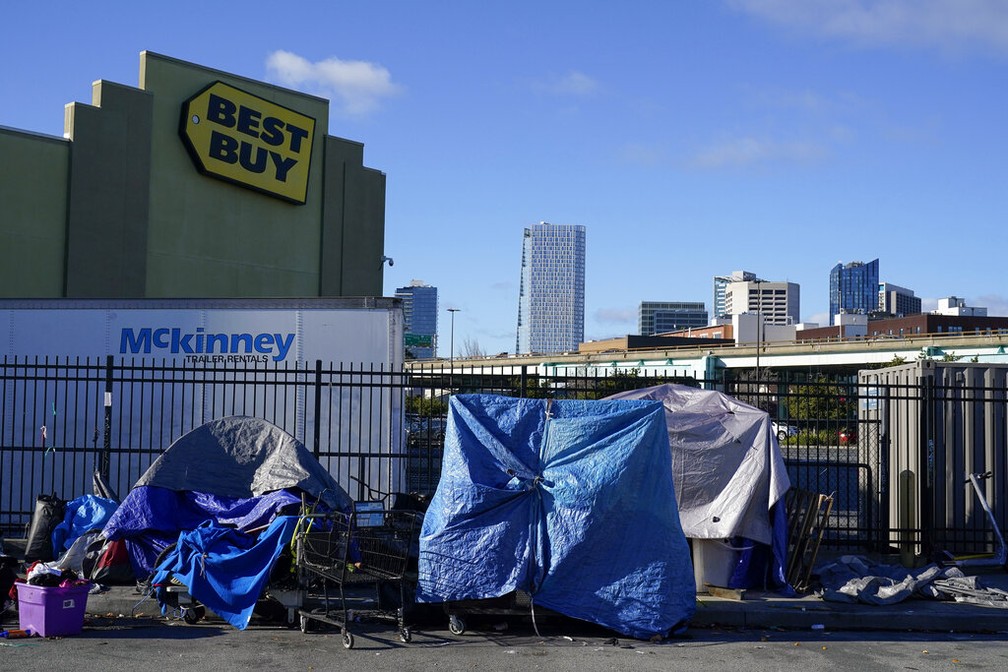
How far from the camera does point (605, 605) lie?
879 centimetres

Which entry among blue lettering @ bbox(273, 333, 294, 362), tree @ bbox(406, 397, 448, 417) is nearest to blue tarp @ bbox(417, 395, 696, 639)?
tree @ bbox(406, 397, 448, 417)

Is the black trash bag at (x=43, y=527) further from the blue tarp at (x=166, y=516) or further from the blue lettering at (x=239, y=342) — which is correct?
the blue lettering at (x=239, y=342)

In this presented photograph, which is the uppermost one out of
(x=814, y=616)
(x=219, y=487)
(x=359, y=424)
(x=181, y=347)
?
(x=181, y=347)

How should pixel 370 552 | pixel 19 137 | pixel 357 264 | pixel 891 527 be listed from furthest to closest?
1. pixel 357 264
2. pixel 19 137
3. pixel 891 527
4. pixel 370 552

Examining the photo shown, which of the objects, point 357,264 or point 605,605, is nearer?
point 605,605

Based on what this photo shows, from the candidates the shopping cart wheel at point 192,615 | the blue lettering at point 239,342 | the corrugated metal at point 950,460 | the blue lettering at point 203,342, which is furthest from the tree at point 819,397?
the blue lettering at point 239,342

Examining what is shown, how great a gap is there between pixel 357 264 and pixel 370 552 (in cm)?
2458

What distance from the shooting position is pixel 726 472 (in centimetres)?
1042

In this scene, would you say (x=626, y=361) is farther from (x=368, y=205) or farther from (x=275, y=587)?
(x=275, y=587)

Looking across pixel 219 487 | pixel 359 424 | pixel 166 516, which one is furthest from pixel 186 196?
pixel 166 516

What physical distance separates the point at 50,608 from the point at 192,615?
3.90 ft

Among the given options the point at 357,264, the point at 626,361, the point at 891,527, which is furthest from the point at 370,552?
the point at 626,361

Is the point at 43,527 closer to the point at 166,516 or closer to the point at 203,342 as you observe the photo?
the point at 166,516

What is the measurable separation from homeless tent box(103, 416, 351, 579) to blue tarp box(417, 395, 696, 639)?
1.45 meters
